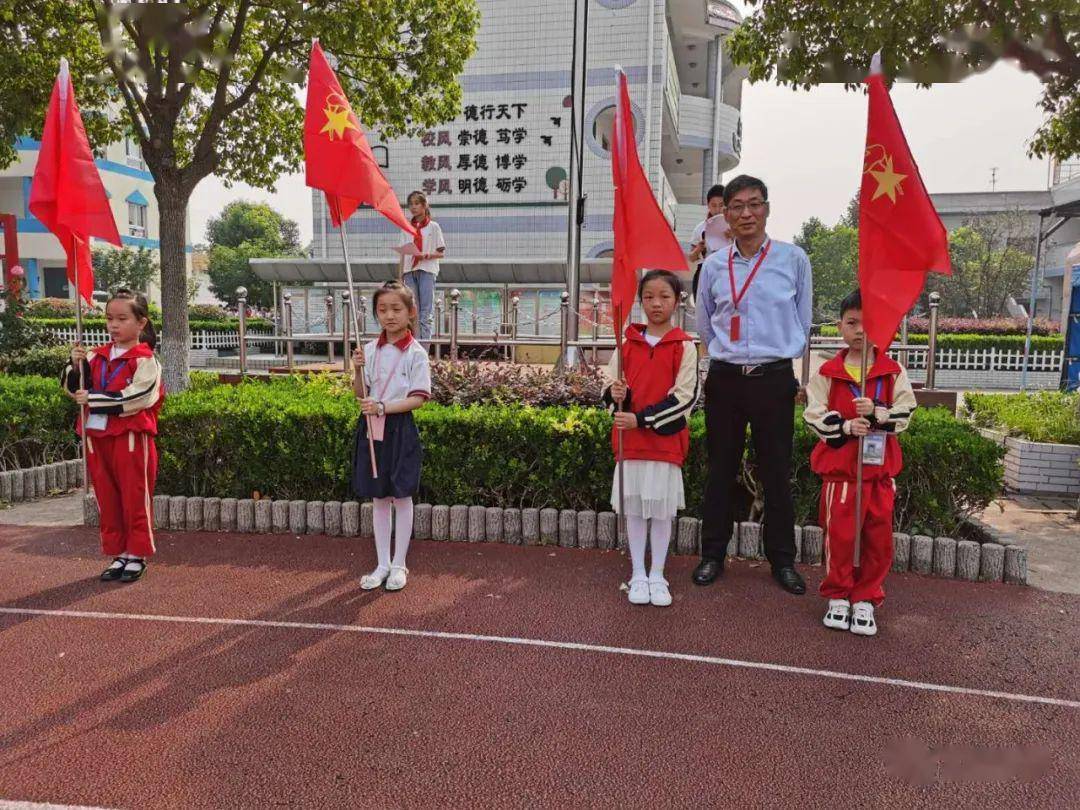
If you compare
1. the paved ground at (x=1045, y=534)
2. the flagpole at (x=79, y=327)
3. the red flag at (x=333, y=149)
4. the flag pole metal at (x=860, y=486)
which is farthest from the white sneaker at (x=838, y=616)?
the flagpole at (x=79, y=327)

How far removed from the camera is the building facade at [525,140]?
21.6m

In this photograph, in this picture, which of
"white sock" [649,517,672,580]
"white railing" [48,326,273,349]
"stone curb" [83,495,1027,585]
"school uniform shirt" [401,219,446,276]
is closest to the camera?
"white sock" [649,517,672,580]

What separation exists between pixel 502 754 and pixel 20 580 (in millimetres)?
3473

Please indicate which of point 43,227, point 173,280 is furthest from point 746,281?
point 43,227

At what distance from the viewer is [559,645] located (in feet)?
12.3

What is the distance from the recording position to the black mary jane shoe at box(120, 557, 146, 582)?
459 centimetres

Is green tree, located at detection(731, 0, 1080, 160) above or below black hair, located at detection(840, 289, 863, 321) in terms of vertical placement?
above

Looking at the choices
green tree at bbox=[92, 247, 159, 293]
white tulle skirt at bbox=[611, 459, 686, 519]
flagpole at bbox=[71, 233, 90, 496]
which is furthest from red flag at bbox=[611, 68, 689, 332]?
green tree at bbox=[92, 247, 159, 293]

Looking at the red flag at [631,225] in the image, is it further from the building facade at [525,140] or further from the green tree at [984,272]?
the green tree at [984,272]

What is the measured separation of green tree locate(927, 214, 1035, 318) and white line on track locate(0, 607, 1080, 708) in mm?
40254

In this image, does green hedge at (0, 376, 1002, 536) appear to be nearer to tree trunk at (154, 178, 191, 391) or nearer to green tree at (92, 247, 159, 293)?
tree trunk at (154, 178, 191, 391)

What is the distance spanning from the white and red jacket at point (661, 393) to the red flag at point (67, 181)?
11.2 ft

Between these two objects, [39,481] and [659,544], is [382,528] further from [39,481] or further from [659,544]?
[39,481]

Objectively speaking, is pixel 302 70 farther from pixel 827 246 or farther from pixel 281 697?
pixel 827 246
